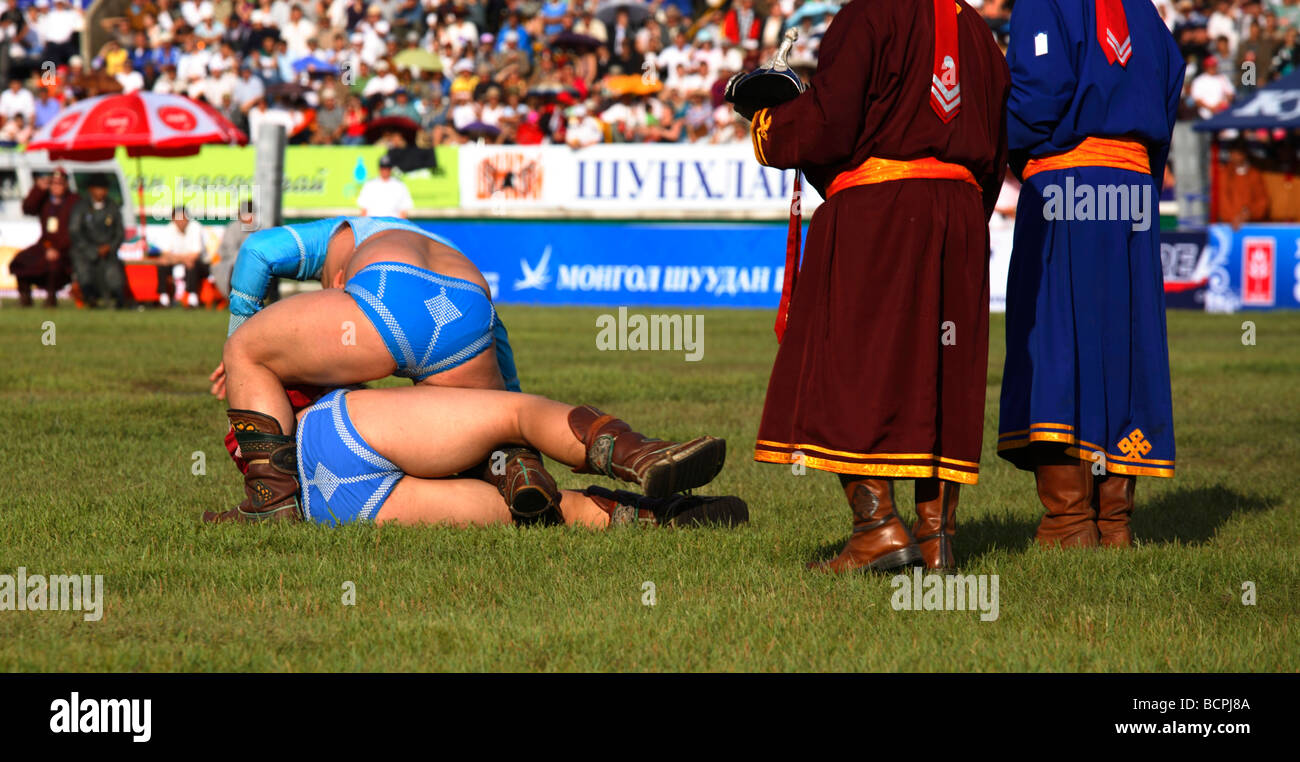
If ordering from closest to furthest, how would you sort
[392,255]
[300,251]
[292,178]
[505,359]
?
[392,255] < [300,251] < [505,359] < [292,178]

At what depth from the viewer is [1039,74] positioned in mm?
5461

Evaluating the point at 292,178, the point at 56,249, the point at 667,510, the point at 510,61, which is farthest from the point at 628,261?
the point at 667,510

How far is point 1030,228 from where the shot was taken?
5.70 metres

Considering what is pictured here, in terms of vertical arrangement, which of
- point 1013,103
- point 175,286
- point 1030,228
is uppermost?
point 1013,103

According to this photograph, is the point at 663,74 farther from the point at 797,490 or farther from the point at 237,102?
the point at 797,490

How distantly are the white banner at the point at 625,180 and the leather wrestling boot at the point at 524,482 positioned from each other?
17563mm

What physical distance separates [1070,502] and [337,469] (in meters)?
2.57

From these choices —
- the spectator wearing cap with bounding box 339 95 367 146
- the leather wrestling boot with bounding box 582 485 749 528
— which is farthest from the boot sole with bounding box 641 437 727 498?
the spectator wearing cap with bounding box 339 95 367 146

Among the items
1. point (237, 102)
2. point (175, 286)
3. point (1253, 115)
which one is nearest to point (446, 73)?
point (237, 102)

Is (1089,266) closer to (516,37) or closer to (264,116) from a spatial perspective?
(264,116)

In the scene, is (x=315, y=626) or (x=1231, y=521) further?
(x=1231, y=521)
